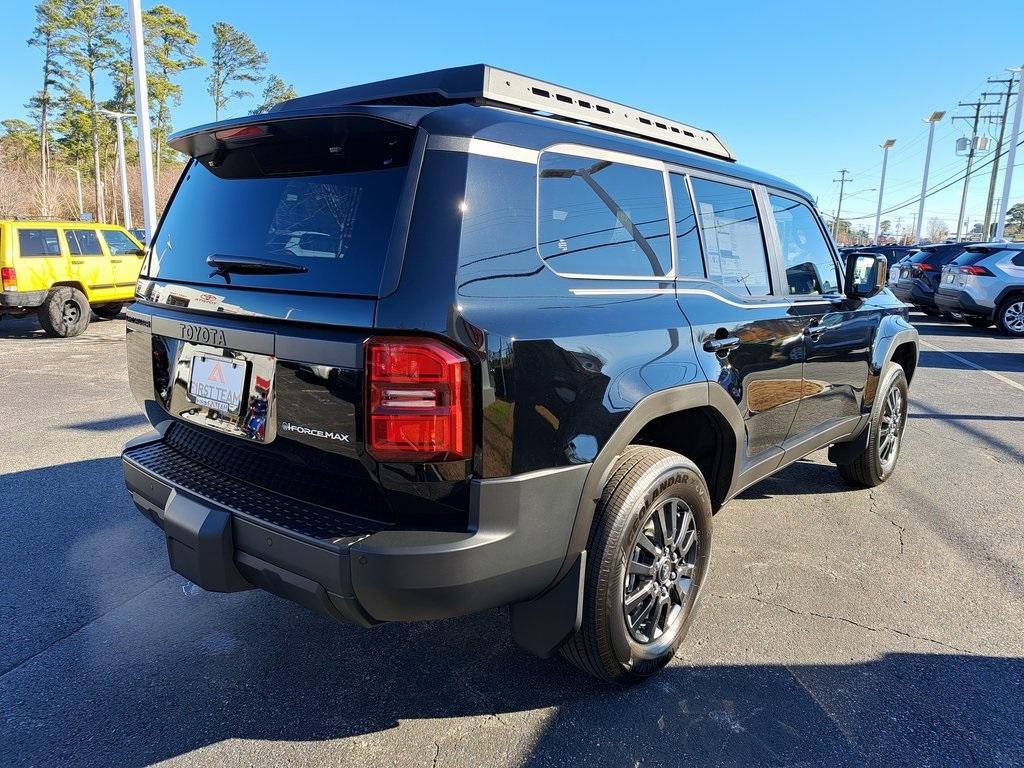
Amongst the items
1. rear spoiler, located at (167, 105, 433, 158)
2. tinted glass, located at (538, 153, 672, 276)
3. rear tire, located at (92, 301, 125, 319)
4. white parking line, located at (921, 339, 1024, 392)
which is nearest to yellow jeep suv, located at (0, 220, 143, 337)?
rear tire, located at (92, 301, 125, 319)

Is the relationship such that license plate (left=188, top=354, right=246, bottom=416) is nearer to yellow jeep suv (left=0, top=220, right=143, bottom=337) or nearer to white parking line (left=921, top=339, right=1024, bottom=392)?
yellow jeep suv (left=0, top=220, right=143, bottom=337)

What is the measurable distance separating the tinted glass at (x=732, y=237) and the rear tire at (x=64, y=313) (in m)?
11.2

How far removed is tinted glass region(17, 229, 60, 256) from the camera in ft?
34.0

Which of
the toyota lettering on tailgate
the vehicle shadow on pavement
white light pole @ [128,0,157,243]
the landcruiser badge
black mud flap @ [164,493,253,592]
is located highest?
white light pole @ [128,0,157,243]

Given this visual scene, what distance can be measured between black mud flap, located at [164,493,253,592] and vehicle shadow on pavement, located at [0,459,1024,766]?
1.83 ft

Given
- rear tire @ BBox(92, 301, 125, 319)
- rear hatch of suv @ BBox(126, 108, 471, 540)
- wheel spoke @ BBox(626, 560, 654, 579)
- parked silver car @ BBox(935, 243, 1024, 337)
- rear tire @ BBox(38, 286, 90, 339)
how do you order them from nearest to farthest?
rear hatch of suv @ BBox(126, 108, 471, 540), wheel spoke @ BBox(626, 560, 654, 579), rear tire @ BBox(38, 286, 90, 339), rear tire @ BBox(92, 301, 125, 319), parked silver car @ BBox(935, 243, 1024, 337)

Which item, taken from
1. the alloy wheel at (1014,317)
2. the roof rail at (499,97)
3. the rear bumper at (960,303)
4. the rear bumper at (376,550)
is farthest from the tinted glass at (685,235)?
the alloy wheel at (1014,317)

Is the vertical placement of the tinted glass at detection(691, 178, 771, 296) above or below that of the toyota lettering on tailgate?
above

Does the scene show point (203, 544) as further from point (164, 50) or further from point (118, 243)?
point (164, 50)

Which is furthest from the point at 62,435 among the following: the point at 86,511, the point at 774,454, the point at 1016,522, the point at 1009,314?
the point at 1009,314

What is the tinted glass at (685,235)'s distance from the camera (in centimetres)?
272

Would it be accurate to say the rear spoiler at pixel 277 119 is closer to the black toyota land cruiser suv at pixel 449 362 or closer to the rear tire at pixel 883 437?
the black toyota land cruiser suv at pixel 449 362

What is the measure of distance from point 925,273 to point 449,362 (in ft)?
54.3

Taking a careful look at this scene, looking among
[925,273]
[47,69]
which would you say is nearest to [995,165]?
[925,273]
